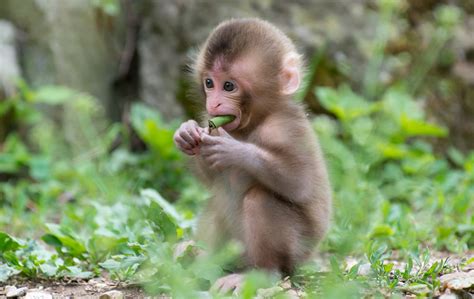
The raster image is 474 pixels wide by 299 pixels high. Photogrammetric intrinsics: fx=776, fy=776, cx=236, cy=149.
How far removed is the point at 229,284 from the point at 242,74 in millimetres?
1289

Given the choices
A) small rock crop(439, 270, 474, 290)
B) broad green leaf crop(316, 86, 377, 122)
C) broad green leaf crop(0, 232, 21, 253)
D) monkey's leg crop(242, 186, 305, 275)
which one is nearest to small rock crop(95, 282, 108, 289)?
broad green leaf crop(0, 232, 21, 253)

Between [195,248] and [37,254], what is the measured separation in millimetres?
1008

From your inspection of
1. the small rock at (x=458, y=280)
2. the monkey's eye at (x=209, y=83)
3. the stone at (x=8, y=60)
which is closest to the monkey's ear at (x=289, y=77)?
the monkey's eye at (x=209, y=83)

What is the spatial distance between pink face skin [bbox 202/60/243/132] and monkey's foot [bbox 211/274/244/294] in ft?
3.06

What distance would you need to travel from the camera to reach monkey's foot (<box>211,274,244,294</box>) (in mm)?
4047

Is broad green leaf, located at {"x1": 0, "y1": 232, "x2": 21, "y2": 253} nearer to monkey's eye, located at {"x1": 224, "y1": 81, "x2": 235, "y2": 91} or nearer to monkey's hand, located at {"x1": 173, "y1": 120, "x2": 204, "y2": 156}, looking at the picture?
monkey's hand, located at {"x1": 173, "y1": 120, "x2": 204, "y2": 156}

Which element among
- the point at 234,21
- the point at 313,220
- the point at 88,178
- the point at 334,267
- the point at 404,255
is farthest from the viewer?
the point at 88,178

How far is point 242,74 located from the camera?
465 centimetres

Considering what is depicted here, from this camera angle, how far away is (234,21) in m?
4.79

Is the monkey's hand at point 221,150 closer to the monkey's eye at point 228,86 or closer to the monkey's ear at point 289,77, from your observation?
the monkey's eye at point 228,86

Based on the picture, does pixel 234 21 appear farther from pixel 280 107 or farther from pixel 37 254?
pixel 37 254

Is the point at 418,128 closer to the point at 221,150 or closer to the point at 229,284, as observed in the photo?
the point at 221,150

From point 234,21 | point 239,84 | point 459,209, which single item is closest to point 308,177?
point 239,84

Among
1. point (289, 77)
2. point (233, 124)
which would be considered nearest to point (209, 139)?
point (233, 124)
